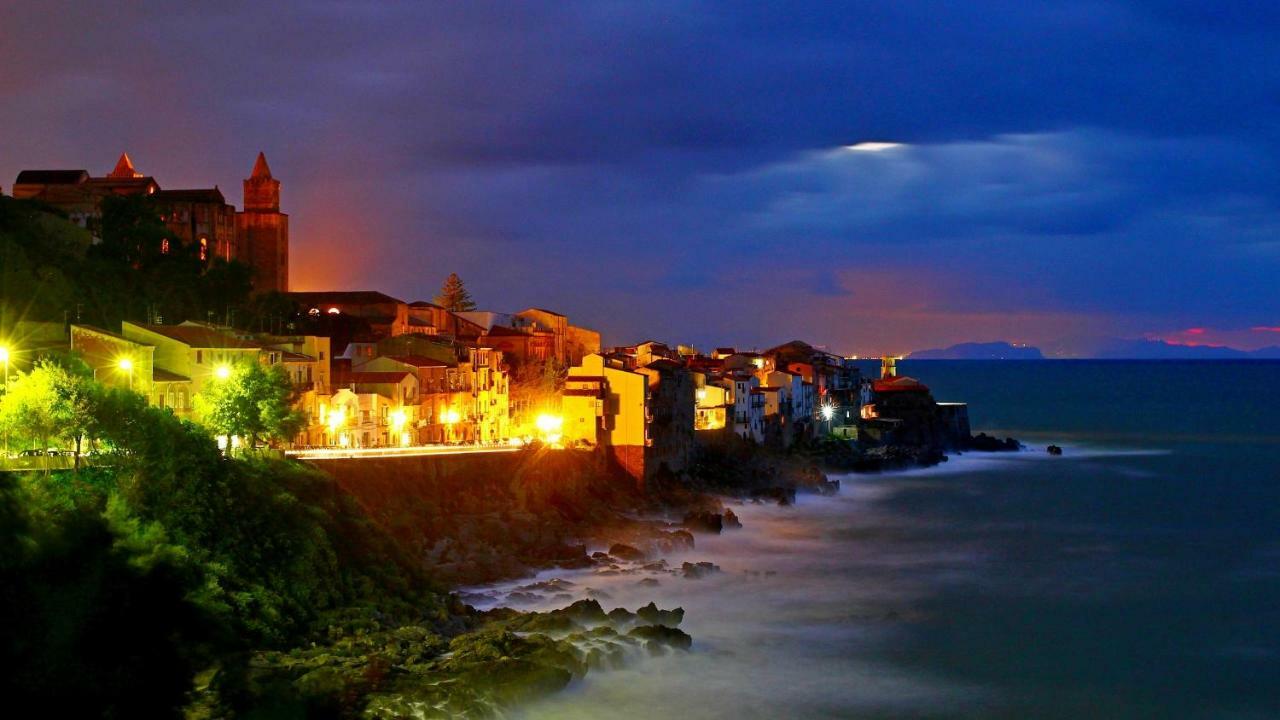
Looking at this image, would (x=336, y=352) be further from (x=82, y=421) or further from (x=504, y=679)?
(x=504, y=679)

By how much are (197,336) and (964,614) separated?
832 inches

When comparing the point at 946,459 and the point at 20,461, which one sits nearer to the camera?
the point at 20,461

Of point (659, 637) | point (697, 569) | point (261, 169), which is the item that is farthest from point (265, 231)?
point (659, 637)

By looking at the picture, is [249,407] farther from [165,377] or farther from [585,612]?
[585,612]

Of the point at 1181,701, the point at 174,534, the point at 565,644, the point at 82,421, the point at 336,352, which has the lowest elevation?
the point at 1181,701

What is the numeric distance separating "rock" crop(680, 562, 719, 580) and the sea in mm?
425

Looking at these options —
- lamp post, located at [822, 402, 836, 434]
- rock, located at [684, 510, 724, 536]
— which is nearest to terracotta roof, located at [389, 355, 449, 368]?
rock, located at [684, 510, 724, 536]

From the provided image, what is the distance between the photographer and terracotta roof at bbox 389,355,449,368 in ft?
139

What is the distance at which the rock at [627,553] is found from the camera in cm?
3206

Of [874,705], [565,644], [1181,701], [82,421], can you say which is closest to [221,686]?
[565,644]

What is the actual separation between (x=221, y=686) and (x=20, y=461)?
8.33m

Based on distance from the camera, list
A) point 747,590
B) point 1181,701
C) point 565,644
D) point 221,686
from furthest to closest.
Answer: point 747,590 < point 1181,701 < point 565,644 < point 221,686

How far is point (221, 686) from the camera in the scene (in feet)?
64.4

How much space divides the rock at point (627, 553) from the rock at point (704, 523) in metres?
5.06
